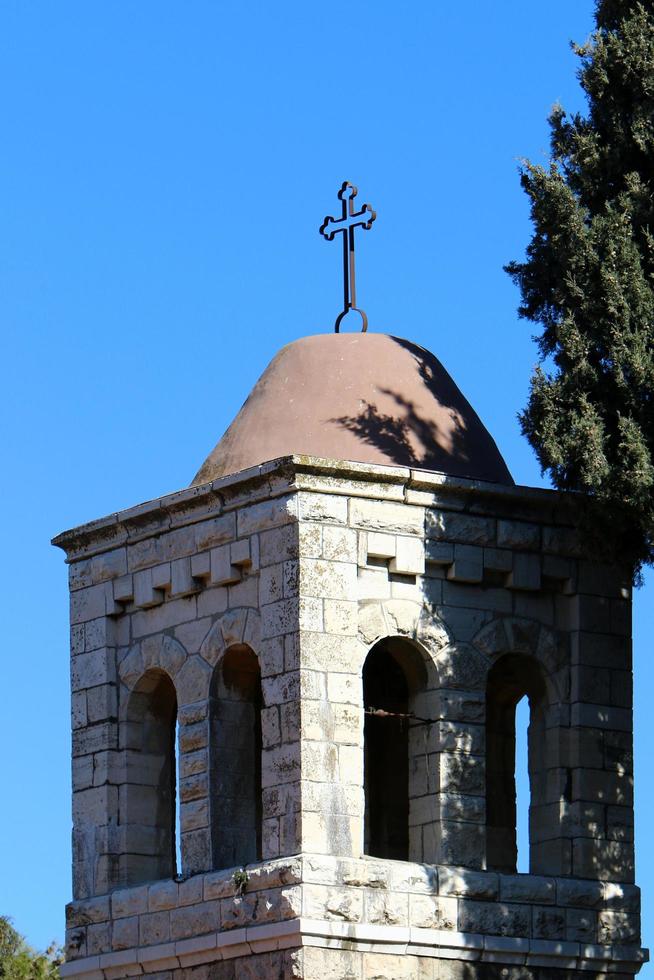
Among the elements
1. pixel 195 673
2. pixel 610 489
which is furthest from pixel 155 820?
pixel 610 489

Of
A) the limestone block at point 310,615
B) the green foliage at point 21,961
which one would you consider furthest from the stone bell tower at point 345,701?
the green foliage at point 21,961

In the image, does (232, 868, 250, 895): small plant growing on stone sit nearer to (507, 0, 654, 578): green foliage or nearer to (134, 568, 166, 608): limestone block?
(134, 568, 166, 608): limestone block

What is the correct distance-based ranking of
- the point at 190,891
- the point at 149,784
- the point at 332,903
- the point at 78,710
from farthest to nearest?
the point at 78,710, the point at 149,784, the point at 190,891, the point at 332,903

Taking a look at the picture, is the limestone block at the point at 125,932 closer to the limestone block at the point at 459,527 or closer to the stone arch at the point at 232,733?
the stone arch at the point at 232,733

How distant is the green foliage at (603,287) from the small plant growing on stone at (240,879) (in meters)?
3.43

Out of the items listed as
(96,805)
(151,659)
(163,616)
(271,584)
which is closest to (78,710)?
(96,805)

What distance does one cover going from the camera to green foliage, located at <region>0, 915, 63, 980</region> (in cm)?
3070

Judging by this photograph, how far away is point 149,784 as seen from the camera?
19.5 meters

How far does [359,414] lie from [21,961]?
13.7 m

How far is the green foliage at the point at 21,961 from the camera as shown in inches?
1209

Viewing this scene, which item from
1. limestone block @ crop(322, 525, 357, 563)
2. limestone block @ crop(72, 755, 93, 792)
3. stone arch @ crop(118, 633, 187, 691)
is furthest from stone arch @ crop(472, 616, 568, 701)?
limestone block @ crop(72, 755, 93, 792)

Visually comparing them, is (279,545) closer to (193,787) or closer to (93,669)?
(193,787)

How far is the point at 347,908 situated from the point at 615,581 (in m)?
3.47

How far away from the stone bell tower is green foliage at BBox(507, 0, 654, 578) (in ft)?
2.92
